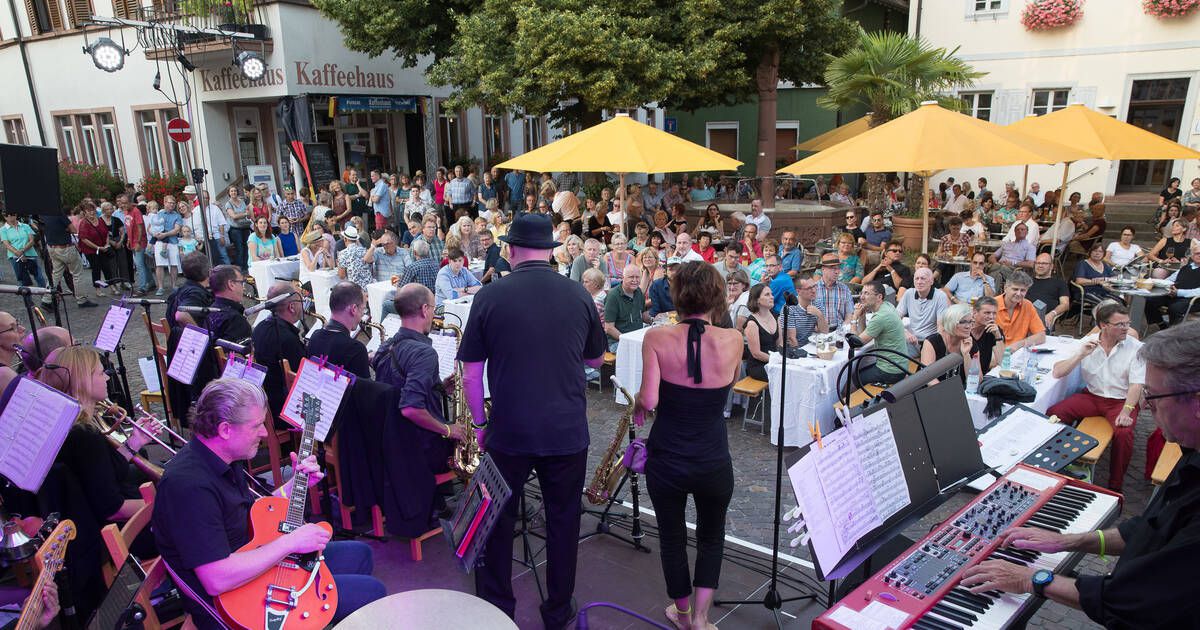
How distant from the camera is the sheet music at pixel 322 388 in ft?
12.9

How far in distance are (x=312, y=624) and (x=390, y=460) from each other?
57.3 inches

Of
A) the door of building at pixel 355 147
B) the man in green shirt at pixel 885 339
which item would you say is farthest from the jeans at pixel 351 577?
the door of building at pixel 355 147

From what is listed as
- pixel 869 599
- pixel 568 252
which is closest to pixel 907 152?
pixel 568 252

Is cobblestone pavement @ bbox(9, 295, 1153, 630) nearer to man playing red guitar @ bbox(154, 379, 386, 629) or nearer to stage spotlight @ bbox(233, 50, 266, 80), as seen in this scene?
man playing red guitar @ bbox(154, 379, 386, 629)

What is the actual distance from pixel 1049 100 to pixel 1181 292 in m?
10.5

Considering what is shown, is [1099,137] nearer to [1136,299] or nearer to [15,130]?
[1136,299]

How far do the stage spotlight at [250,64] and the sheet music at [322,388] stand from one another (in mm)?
13009

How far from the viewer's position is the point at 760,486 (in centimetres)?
551

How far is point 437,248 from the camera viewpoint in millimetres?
9836

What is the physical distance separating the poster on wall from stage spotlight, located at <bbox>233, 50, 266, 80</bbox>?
2127mm

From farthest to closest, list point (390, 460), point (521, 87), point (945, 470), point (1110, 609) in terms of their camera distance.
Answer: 1. point (521, 87)
2. point (390, 460)
3. point (945, 470)
4. point (1110, 609)

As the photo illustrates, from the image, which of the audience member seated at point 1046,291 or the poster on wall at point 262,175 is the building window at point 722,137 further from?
the audience member seated at point 1046,291

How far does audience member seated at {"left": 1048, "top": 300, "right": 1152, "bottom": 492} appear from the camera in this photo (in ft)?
17.2

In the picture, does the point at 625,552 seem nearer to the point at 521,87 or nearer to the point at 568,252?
the point at 568,252
